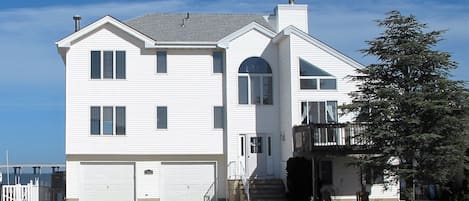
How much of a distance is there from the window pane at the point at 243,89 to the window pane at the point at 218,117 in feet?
3.42

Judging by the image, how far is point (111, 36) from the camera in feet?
109

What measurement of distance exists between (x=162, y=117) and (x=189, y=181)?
324 cm

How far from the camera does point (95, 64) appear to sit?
108ft

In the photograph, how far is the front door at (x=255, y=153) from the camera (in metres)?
33.1

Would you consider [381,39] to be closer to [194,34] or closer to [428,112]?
[428,112]

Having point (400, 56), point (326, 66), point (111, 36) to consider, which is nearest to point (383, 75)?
point (400, 56)

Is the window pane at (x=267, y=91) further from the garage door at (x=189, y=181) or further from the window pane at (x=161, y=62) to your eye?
the window pane at (x=161, y=62)

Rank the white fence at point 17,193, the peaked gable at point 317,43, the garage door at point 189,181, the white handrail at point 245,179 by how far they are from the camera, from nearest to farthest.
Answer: the white handrail at point 245,179, the peaked gable at point 317,43, the garage door at point 189,181, the white fence at point 17,193

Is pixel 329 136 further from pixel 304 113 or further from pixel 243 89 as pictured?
pixel 243 89

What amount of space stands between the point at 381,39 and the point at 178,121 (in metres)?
11.1

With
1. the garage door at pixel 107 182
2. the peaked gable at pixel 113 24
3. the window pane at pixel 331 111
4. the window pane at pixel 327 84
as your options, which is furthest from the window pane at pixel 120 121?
the window pane at pixel 331 111

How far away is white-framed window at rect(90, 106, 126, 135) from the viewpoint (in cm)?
3272

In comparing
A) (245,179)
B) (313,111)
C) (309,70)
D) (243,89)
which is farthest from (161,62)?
(313,111)

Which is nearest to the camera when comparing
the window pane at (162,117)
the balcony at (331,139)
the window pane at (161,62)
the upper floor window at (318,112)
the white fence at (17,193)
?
the balcony at (331,139)
